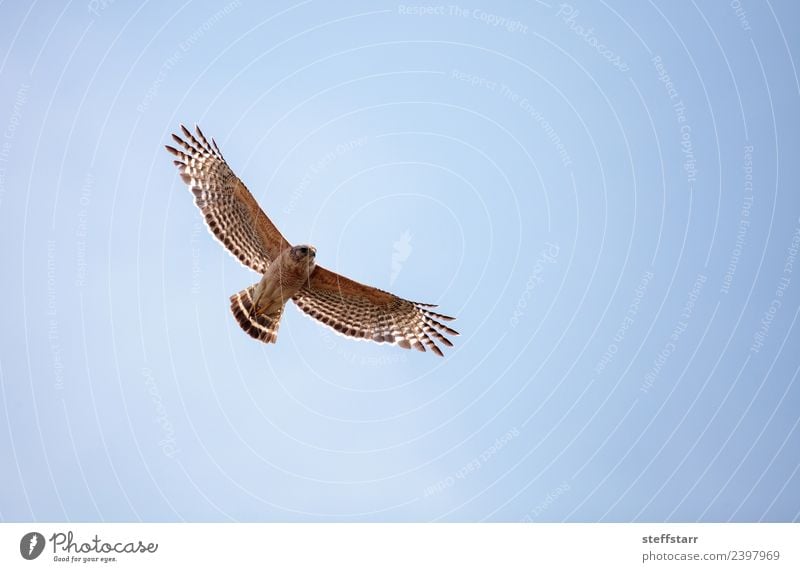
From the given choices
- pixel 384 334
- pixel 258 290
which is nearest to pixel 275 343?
pixel 258 290

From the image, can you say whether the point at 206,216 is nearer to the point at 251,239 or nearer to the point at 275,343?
the point at 251,239

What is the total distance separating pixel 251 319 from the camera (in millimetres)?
18375

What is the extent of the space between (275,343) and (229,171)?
3721 mm

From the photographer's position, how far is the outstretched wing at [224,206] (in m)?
18.1

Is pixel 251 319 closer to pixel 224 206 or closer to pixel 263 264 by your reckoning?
pixel 263 264
